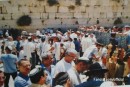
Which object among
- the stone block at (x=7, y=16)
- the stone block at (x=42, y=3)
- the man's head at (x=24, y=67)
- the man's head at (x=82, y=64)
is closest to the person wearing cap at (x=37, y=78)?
the man's head at (x=24, y=67)

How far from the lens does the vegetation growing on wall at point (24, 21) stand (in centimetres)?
2291

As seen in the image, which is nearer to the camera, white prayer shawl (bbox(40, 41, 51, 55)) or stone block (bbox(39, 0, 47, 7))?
white prayer shawl (bbox(40, 41, 51, 55))

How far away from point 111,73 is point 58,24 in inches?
665

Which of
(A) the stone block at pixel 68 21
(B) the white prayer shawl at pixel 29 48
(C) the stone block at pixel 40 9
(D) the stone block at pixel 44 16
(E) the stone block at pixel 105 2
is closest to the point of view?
(B) the white prayer shawl at pixel 29 48

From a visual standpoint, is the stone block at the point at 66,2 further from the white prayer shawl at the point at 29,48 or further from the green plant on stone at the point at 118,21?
the white prayer shawl at the point at 29,48

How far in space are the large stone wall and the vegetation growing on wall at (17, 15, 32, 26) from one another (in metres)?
0.23

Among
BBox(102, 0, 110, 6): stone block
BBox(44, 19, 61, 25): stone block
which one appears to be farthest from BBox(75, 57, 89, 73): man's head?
BBox(102, 0, 110, 6): stone block

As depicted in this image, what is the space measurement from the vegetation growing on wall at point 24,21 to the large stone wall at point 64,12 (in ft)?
0.76

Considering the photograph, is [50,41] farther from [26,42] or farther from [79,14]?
Answer: [79,14]

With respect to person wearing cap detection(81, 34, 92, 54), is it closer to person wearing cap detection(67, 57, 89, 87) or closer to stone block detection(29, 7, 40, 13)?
stone block detection(29, 7, 40, 13)

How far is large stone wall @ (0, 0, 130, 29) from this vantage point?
897 inches

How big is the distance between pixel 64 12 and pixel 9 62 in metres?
16.2

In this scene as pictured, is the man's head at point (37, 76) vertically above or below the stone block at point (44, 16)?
above

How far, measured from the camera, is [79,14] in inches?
977
